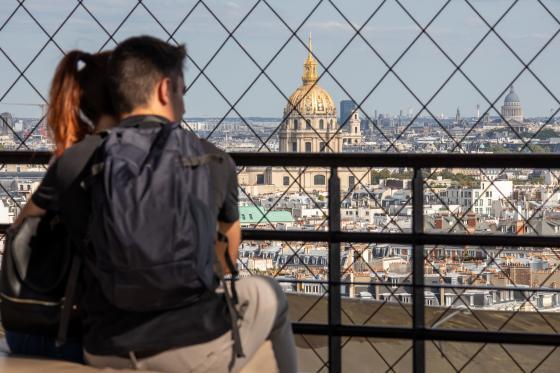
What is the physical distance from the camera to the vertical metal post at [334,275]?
312cm

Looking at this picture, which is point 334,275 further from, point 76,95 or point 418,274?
point 76,95

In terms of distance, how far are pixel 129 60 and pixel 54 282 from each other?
425 millimetres

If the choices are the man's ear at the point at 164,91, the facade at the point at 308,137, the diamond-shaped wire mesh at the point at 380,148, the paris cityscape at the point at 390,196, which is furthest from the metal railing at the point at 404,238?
the man's ear at the point at 164,91

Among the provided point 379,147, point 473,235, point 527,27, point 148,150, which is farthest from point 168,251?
point 527,27

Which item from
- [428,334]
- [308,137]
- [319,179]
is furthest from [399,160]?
[308,137]

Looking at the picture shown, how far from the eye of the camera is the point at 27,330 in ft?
6.90

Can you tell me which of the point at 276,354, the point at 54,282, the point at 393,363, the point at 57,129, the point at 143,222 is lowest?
the point at 393,363

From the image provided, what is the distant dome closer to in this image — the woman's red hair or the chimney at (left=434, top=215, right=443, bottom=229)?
the chimney at (left=434, top=215, right=443, bottom=229)

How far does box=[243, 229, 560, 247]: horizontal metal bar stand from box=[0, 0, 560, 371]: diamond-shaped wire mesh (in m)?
0.19

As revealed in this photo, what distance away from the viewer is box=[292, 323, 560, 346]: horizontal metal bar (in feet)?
10.1

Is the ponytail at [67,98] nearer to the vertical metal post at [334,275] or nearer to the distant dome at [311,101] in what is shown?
the vertical metal post at [334,275]

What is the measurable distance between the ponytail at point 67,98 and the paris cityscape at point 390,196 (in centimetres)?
149

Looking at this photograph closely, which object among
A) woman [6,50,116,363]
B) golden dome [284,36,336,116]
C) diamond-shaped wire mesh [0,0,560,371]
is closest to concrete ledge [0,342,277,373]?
woman [6,50,116,363]

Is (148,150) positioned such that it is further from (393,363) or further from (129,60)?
(393,363)
